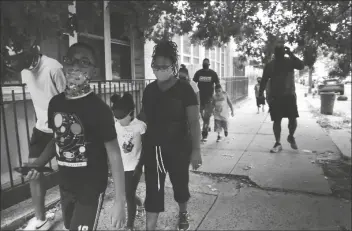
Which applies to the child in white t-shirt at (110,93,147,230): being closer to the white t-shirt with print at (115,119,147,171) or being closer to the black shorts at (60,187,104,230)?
the white t-shirt with print at (115,119,147,171)

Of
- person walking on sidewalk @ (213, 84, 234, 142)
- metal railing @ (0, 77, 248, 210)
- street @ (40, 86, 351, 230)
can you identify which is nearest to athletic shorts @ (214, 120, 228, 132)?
person walking on sidewalk @ (213, 84, 234, 142)

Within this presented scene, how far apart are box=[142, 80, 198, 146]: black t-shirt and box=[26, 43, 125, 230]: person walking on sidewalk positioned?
0.81m

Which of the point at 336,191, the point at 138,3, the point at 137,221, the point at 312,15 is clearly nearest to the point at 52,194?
the point at 137,221

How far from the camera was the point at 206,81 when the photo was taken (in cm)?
766

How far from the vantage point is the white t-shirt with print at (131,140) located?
2.82 metres

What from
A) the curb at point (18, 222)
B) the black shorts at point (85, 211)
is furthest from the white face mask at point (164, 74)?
the curb at point (18, 222)

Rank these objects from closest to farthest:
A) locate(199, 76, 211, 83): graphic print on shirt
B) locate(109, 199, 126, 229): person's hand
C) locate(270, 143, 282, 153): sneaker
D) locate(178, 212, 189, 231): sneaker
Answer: locate(109, 199, 126, 229): person's hand, locate(178, 212, 189, 231): sneaker, locate(270, 143, 282, 153): sneaker, locate(199, 76, 211, 83): graphic print on shirt

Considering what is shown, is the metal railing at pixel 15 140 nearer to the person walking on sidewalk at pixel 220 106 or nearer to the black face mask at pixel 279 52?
the black face mask at pixel 279 52

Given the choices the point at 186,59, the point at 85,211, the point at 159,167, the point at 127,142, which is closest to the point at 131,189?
the point at 159,167

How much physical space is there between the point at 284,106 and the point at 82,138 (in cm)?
491

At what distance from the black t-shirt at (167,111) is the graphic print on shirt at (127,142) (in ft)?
0.52

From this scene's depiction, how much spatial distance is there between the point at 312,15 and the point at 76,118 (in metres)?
4.89

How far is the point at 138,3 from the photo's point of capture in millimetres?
1855

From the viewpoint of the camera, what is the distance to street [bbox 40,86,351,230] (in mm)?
3635
